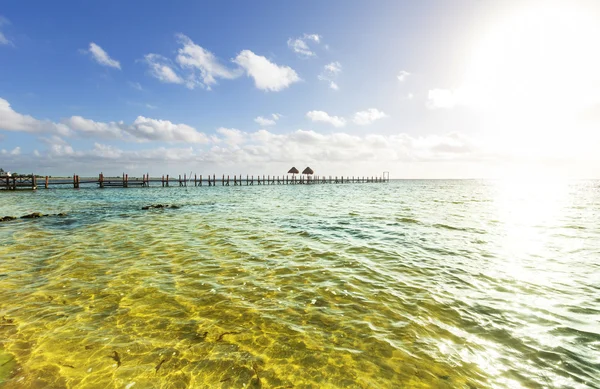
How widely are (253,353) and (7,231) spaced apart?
14.5 meters

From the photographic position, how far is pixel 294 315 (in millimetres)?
4754

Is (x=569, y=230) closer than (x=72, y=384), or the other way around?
(x=72, y=384)

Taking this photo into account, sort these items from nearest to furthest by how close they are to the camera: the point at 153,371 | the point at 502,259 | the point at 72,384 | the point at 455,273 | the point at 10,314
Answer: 1. the point at 72,384
2. the point at 153,371
3. the point at 10,314
4. the point at 455,273
5. the point at 502,259

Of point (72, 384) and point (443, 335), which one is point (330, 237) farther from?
point (72, 384)

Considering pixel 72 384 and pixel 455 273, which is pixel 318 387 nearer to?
pixel 72 384

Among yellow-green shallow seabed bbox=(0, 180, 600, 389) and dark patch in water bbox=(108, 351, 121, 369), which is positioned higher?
dark patch in water bbox=(108, 351, 121, 369)

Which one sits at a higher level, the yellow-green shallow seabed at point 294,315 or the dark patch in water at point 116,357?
the dark patch in water at point 116,357

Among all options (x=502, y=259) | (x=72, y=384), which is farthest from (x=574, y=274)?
(x=72, y=384)

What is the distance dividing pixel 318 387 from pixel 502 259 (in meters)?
8.30

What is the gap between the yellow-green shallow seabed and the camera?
→ 10.8ft

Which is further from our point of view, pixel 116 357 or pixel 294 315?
pixel 294 315

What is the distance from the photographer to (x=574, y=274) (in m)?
7.33

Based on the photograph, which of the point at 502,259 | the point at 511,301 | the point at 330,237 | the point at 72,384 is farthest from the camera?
the point at 330,237

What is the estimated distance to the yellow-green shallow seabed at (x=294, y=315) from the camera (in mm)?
3307
